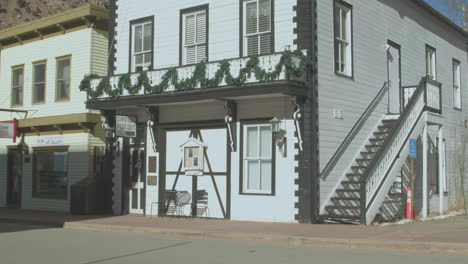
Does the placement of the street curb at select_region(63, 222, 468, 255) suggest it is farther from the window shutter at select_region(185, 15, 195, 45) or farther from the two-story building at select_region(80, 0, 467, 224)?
the window shutter at select_region(185, 15, 195, 45)

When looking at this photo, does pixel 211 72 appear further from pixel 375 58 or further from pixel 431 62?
pixel 431 62

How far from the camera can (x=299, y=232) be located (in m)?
13.6

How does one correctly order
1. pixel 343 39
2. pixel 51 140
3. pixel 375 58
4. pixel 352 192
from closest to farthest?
pixel 352 192 < pixel 343 39 < pixel 375 58 < pixel 51 140

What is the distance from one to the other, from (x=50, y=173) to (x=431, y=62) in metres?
15.8

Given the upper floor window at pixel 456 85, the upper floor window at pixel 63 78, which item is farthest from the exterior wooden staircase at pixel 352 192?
the upper floor window at pixel 63 78

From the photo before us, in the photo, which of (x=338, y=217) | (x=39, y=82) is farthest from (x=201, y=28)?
(x=39, y=82)

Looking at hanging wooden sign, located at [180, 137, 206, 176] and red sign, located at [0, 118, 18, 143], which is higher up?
red sign, located at [0, 118, 18, 143]

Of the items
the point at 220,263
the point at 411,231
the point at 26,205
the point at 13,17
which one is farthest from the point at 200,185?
the point at 13,17

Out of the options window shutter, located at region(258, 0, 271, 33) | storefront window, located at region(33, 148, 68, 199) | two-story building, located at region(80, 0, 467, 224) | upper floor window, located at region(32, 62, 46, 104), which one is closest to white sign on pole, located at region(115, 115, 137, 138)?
two-story building, located at region(80, 0, 467, 224)

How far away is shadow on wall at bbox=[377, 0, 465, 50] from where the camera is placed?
21.2 m

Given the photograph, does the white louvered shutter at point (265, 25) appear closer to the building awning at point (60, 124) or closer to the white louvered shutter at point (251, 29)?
the white louvered shutter at point (251, 29)

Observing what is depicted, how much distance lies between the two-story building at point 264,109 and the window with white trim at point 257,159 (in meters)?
0.03

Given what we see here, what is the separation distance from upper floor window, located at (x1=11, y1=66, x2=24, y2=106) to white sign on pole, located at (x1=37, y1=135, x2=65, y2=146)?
2.28m

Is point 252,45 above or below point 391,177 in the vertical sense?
above
